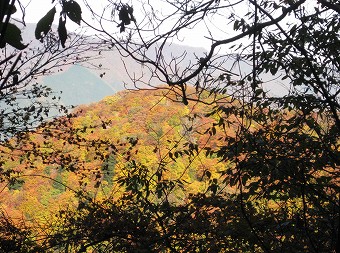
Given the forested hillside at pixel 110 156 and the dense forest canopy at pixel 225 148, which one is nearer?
the dense forest canopy at pixel 225 148

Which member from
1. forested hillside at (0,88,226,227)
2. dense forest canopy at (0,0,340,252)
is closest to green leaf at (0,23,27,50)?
dense forest canopy at (0,0,340,252)

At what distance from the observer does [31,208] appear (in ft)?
108

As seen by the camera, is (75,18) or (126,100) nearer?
(75,18)

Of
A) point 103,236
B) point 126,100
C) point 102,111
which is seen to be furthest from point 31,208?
point 103,236

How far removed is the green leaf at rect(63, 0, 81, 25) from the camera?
115cm

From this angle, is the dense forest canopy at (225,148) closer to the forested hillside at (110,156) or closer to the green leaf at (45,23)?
the green leaf at (45,23)

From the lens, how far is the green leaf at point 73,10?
1146mm

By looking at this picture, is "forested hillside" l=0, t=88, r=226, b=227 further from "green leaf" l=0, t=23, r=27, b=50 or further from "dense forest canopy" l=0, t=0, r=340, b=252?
"green leaf" l=0, t=23, r=27, b=50

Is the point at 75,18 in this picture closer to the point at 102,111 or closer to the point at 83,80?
the point at 102,111

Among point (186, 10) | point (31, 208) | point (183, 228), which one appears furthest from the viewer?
point (31, 208)

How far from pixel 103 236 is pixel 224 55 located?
2.54 m

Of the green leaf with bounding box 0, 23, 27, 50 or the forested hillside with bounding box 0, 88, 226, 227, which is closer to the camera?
the green leaf with bounding box 0, 23, 27, 50

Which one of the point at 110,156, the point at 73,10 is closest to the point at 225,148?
the point at 73,10

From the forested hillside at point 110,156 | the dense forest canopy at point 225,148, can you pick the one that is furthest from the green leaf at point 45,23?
the forested hillside at point 110,156
